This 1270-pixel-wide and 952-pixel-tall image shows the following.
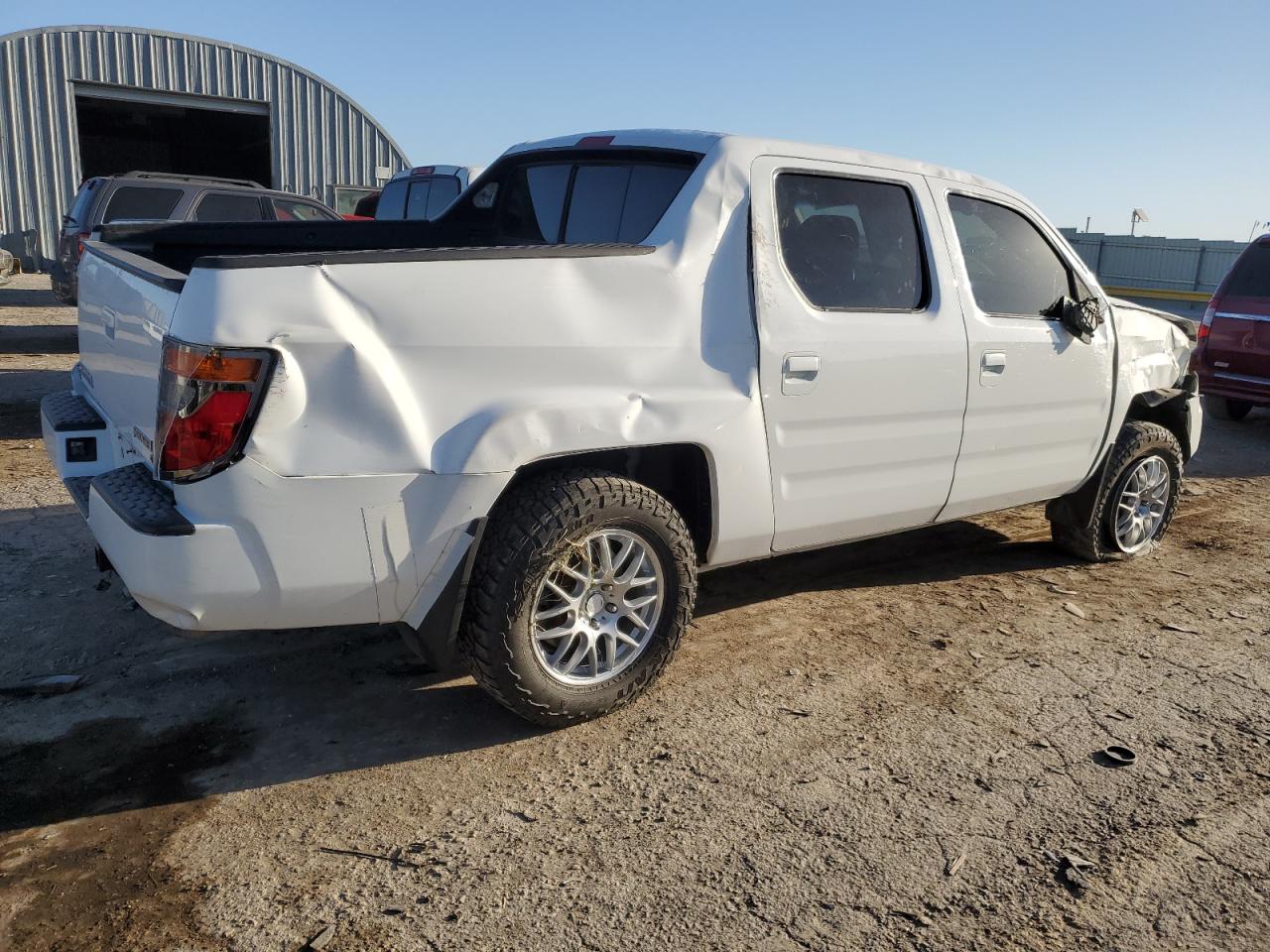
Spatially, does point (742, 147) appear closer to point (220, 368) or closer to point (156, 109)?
point (220, 368)

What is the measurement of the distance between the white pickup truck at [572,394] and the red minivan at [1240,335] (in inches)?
212

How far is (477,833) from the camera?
2936mm

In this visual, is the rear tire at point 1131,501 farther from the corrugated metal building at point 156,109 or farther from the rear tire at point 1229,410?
the corrugated metal building at point 156,109

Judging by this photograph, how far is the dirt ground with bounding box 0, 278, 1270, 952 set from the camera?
2605mm

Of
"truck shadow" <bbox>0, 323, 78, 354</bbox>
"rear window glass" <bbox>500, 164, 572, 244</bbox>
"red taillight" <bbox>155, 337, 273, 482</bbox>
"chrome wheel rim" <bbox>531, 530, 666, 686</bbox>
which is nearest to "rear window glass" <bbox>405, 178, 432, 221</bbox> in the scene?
"truck shadow" <bbox>0, 323, 78, 354</bbox>

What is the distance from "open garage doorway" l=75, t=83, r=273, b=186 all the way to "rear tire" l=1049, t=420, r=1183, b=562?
78.7 ft

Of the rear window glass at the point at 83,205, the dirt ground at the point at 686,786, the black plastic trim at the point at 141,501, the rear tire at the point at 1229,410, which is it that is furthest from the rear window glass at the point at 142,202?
the rear tire at the point at 1229,410

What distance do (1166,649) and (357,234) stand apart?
13.3ft

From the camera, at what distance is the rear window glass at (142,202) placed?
13.2 m

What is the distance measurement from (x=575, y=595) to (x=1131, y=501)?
11.5 feet

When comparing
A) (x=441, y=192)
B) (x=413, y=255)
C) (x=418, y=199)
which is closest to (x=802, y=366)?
(x=413, y=255)

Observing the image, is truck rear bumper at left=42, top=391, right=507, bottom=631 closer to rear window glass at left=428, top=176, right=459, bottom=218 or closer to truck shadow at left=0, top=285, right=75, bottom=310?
rear window glass at left=428, top=176, right=459, bottom=218

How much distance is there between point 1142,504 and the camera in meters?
5.59

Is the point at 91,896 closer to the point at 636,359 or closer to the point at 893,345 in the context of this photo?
the point at 636,359
